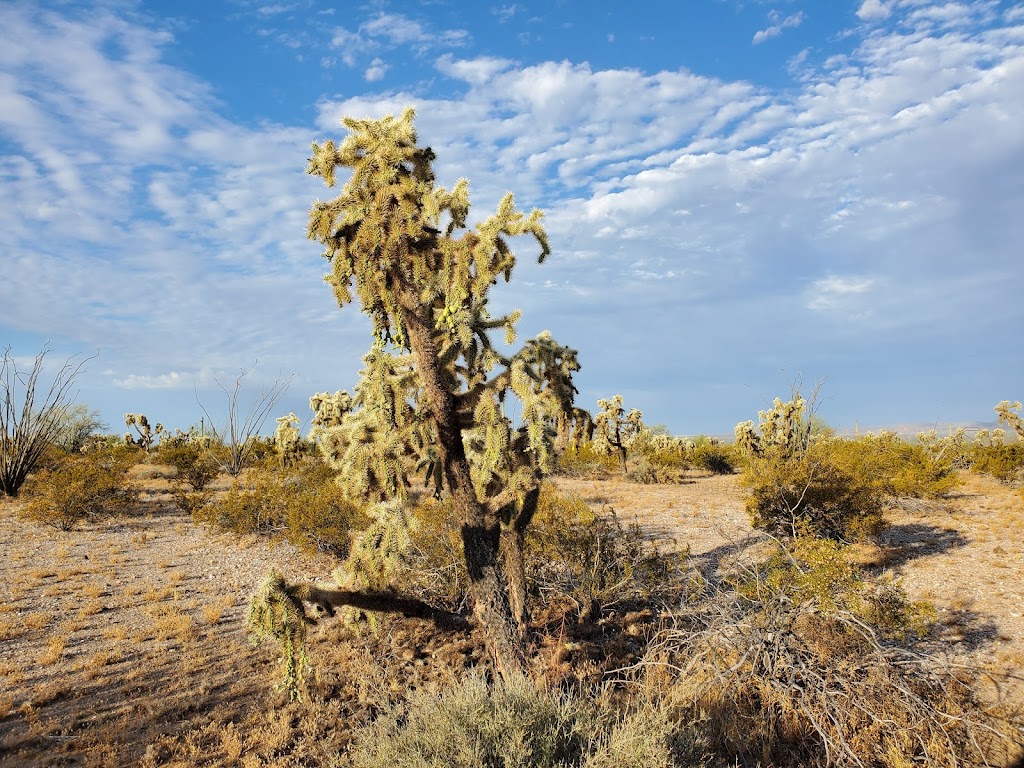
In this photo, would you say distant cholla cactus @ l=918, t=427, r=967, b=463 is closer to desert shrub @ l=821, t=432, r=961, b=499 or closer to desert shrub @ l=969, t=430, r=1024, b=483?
desert shrub @ l=969, t=430, r=1024, b=483

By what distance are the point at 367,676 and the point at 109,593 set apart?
18.6 ft

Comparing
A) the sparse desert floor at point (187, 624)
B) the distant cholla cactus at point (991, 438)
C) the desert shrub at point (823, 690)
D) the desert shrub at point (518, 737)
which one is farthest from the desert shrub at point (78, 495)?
the distant cholla cactus at point (991, 438)

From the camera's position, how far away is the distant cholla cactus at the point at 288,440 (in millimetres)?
21750

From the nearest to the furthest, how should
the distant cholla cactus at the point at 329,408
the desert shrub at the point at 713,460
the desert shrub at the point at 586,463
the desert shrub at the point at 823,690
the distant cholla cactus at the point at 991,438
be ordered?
the desert shrub at the point at 823,690 < the distant cholla cactus at the point at 329,408 < the distant cholla cactus at the point at 991,438 < the desert shrub at the point at 586,463 < the desert shrub at the point at 713,460

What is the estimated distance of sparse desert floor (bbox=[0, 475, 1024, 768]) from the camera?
4895 mm

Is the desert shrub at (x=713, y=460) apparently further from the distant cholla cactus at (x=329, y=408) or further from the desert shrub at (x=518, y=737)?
the desert shrub at (x=518, y=737)

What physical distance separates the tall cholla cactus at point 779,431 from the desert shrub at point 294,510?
9.62m

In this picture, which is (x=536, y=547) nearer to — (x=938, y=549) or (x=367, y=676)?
(x=367, y=676)

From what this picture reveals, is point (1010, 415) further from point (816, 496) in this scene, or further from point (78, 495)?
point (78, 495)

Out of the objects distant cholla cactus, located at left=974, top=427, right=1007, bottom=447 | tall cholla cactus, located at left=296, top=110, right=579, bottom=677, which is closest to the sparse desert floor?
tall cholla cactus, located at left=296, top=110, right=579, bottom=677

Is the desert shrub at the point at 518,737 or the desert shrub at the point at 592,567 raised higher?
the desert shrub at the point at 592,567

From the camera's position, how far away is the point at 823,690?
449 centimetres

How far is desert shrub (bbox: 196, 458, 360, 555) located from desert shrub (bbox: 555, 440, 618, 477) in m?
11.5

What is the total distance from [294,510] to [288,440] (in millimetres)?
11695
